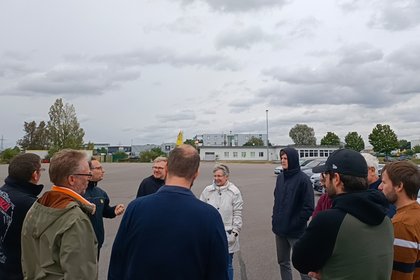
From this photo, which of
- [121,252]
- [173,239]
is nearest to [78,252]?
[121,252]

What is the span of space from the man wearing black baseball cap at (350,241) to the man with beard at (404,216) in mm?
289

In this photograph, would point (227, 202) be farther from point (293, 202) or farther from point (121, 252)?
point (121, 252)

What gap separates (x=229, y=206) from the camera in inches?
203

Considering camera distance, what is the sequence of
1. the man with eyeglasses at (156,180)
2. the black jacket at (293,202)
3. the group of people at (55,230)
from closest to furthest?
1. the group of people at (55,230)
2. the black jacket at (293,202)
3. the man with eyeglasses at (156,180)

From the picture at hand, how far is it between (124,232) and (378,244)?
5.24ft

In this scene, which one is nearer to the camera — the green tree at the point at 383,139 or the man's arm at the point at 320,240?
the man's arm at the point at 320,240

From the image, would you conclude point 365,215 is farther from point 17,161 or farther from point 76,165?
point 17,161

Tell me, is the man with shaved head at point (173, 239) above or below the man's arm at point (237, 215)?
above

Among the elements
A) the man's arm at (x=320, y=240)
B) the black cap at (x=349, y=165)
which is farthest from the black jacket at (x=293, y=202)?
the man's arm at (x=320, y=240)

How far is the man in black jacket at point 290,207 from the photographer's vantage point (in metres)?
5.01

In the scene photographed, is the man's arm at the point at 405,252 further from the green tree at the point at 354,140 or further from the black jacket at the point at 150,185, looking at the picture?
the green tree at the point at 354,140

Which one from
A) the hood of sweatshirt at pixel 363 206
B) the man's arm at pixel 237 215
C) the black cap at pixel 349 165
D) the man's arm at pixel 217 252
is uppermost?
the black cap at pixel 349 165

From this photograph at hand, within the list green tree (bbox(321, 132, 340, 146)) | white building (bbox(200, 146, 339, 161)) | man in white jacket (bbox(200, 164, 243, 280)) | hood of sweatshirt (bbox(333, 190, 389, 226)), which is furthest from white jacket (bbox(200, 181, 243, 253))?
green tree (bbox(321, 132, 340, 146))

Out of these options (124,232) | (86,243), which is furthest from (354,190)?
(86,243)
